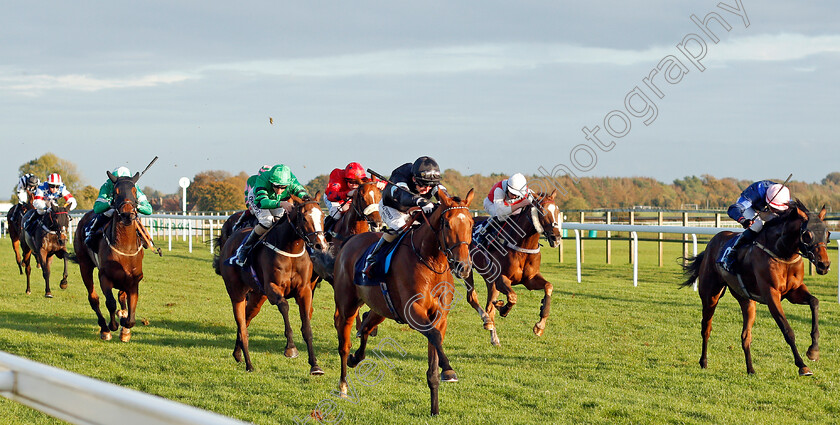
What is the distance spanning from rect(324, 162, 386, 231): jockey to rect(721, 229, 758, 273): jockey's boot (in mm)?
3811

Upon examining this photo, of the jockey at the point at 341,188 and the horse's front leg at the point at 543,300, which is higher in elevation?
the jockey at the point at 341,188

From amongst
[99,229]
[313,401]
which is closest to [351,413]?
[313,401]

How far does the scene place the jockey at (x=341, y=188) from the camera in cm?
878

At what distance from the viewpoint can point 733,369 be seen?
6891 mm

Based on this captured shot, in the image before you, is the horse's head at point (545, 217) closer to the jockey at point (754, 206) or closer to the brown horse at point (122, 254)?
the jockey at point (754, 206)

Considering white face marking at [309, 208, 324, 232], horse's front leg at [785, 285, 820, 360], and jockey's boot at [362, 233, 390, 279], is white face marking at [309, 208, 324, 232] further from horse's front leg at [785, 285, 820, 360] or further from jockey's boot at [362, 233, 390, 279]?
horse's front leg at [785, 285, 820, 360]

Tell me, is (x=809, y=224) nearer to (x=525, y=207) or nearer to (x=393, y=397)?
(x=525, y=207)

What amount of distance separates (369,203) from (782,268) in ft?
12.6

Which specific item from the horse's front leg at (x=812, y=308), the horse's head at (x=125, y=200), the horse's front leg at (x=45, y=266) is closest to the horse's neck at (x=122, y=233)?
the horse's head at (x=125, y=200)

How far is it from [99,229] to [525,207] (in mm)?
4680

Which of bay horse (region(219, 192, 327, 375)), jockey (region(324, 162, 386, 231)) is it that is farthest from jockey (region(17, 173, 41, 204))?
bay horse (region(219, 192, 327, 375))

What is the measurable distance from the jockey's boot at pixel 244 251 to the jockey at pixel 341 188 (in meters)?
1.53

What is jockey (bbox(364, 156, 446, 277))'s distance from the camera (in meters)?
5.67

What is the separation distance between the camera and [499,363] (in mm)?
7059
